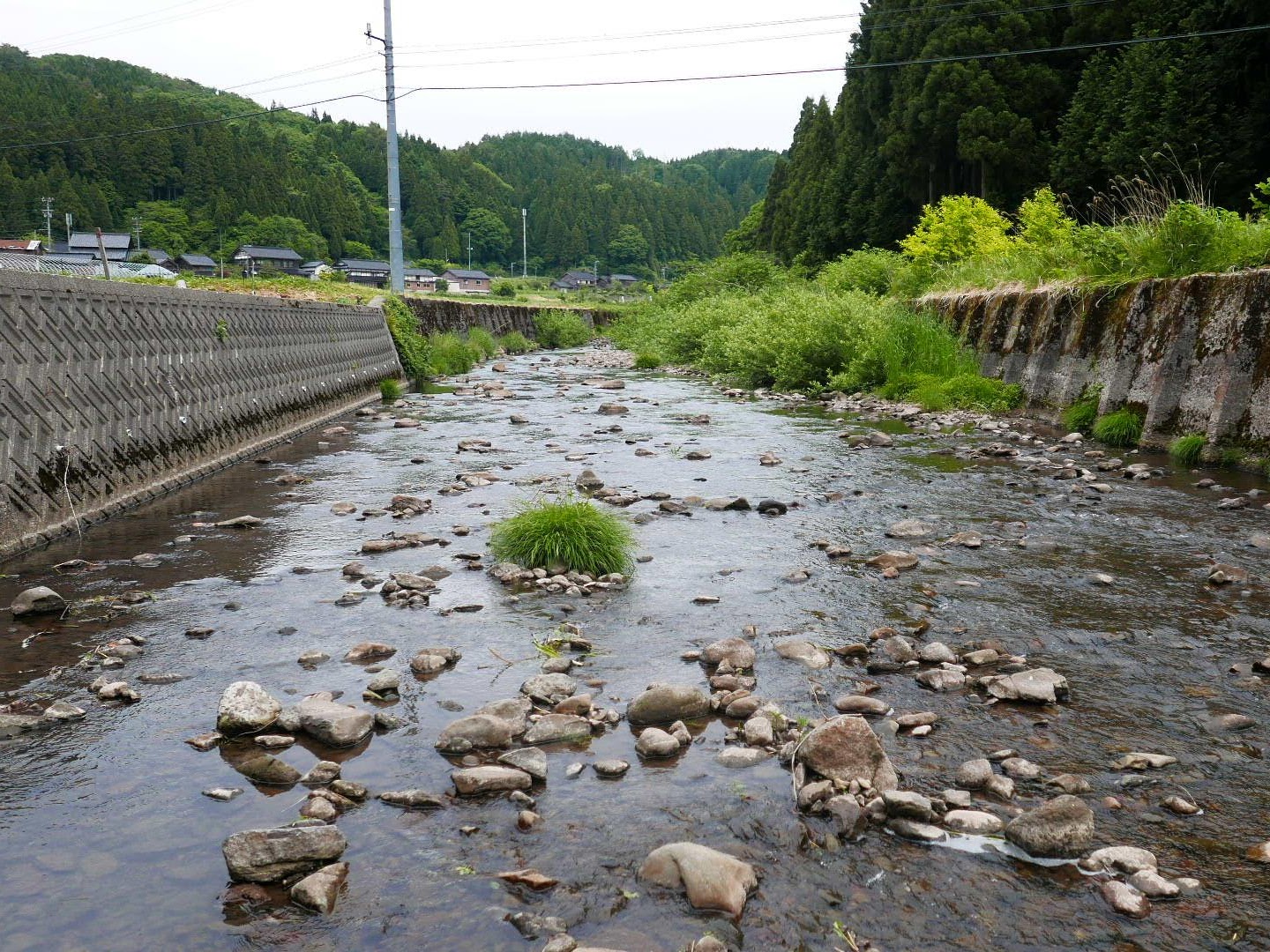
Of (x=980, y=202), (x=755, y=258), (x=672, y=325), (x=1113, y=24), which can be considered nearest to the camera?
(x=980, y=202)

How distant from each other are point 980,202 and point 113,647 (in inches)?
1035

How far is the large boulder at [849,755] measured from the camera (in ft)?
13.1

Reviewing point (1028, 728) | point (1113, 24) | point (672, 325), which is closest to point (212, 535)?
point (1028, 728)

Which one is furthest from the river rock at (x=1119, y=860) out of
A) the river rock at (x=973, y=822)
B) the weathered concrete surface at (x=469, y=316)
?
the weathered concrete surface at (x=469, y=316)

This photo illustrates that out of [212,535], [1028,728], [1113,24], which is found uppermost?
[1113,24]

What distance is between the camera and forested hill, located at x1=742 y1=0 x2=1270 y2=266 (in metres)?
24.3

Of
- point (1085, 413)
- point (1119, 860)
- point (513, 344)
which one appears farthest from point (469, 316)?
point (1119, 860)

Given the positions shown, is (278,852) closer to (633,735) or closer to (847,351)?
(633,735)

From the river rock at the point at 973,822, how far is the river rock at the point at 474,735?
194cm

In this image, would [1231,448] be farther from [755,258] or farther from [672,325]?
[755,258]

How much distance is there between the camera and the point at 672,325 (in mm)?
36594

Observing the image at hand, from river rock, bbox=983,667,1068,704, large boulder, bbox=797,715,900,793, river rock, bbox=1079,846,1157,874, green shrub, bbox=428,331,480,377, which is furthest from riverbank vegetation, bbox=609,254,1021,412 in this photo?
river rock, bbox=1079,846,1157,874

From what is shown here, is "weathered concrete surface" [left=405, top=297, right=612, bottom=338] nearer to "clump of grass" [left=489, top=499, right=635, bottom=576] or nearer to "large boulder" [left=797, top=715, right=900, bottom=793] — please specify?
"clump of grass" [left=489, top=499, right=635, bottom=576]

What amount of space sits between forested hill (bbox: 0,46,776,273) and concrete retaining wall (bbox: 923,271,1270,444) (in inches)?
1953
